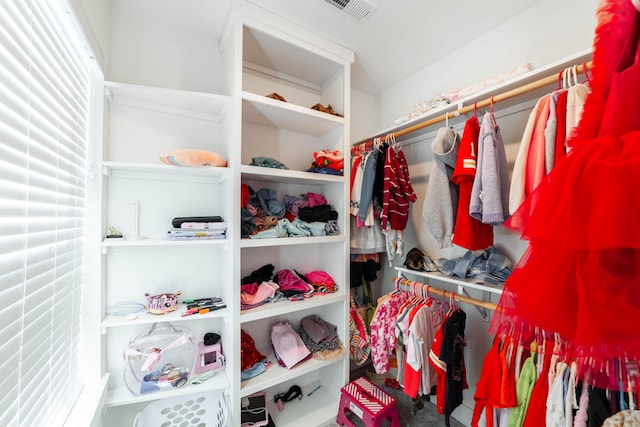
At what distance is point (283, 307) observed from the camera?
1.42 m

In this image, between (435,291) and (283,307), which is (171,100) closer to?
(283,307)

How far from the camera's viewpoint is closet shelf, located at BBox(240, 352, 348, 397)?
4.33 ft

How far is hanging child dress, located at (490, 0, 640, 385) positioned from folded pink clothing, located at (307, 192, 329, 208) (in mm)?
1274

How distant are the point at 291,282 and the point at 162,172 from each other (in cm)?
103

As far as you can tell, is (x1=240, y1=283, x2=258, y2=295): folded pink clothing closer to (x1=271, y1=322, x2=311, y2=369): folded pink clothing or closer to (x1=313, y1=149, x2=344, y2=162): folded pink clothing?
(x1=271, y1=322, x2=311, y2=369): folded pink clothing

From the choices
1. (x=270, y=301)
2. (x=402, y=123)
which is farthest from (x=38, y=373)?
(x=402, y=123)

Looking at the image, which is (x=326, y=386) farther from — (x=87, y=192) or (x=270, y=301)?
(x=87, y=192)

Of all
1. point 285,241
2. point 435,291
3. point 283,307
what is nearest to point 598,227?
point 435,291

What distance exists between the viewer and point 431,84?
6.03 ft

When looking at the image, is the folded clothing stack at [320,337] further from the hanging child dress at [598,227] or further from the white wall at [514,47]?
the white wall at [514,47]

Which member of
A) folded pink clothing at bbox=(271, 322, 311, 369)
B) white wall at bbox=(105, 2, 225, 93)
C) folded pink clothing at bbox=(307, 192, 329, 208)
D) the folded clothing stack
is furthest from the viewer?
folded pink clothing at bbox=(307, 192, 329, 208)

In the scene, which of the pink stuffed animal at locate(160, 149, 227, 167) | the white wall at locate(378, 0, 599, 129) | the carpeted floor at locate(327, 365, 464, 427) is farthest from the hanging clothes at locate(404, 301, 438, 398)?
the white wall at locate(378, 0, 599, 129)

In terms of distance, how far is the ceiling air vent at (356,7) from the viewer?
4.32ft

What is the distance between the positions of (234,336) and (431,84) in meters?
2.19
